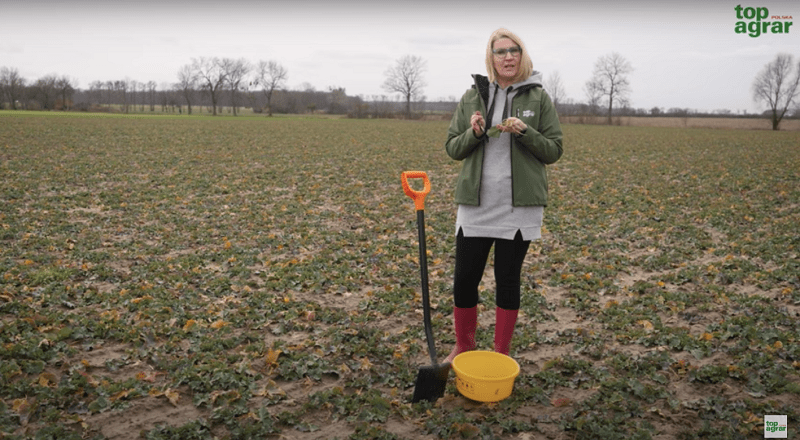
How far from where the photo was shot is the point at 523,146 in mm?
2902

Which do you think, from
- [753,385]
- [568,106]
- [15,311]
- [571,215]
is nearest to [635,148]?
[571,215]

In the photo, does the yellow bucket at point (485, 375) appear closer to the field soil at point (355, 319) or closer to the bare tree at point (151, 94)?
the field soil at point (355, 319)

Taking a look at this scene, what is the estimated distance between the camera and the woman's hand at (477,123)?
110 inches

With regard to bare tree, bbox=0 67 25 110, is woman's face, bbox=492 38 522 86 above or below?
below

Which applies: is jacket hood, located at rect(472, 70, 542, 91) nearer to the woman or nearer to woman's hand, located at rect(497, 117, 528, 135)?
the woman

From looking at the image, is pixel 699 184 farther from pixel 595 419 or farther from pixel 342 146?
pixel 342 146

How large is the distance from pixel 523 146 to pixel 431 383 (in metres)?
1.52

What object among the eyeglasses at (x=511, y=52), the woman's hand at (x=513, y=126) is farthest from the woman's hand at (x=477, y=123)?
the eyeglasses at (x=511, y=52)

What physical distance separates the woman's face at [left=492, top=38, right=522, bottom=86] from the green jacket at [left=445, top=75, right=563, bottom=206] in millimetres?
110

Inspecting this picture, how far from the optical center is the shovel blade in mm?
3109

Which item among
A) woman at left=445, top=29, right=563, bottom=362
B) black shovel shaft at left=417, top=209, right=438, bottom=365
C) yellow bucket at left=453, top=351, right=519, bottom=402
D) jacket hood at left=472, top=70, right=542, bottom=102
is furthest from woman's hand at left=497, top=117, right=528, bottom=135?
yellow bucket at left=453, top=351, right=519, bottom=402

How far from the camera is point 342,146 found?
22125 mm

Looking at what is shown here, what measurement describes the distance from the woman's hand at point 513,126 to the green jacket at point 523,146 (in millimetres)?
69

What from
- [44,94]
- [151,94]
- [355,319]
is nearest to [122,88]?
[151,94]
